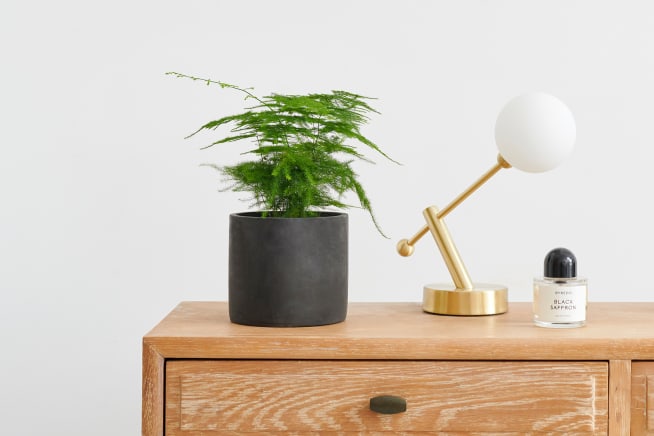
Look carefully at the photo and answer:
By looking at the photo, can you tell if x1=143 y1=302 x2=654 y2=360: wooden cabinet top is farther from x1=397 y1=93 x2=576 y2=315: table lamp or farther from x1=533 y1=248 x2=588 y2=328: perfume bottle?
x1=397 y1=93 x2=576 y2=315: table lamp

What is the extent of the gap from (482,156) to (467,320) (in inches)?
27.8

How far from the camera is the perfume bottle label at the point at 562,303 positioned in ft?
4.83

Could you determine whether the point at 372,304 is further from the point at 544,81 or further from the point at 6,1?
the point at 6,1

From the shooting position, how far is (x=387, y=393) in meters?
1.41

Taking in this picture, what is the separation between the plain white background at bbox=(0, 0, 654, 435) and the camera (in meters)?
2.18

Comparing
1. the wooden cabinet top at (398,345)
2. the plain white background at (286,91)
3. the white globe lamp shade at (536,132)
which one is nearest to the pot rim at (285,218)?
the wooden cabinet top at (398,345)

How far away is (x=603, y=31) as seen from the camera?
2.19 meters

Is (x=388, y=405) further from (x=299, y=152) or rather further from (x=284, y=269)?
(x=299, y=152)

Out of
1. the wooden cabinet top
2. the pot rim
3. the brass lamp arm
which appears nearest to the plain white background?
the brass lamp arm

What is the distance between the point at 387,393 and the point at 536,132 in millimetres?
450

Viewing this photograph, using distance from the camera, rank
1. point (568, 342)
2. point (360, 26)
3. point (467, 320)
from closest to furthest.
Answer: point (568, 342) < point (467, 320) < point (360, 26)

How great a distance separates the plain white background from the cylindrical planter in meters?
0.72

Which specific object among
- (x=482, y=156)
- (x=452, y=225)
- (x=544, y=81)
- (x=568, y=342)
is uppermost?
(x=544, y=81)

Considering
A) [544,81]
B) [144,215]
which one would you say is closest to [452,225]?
[544,81]
